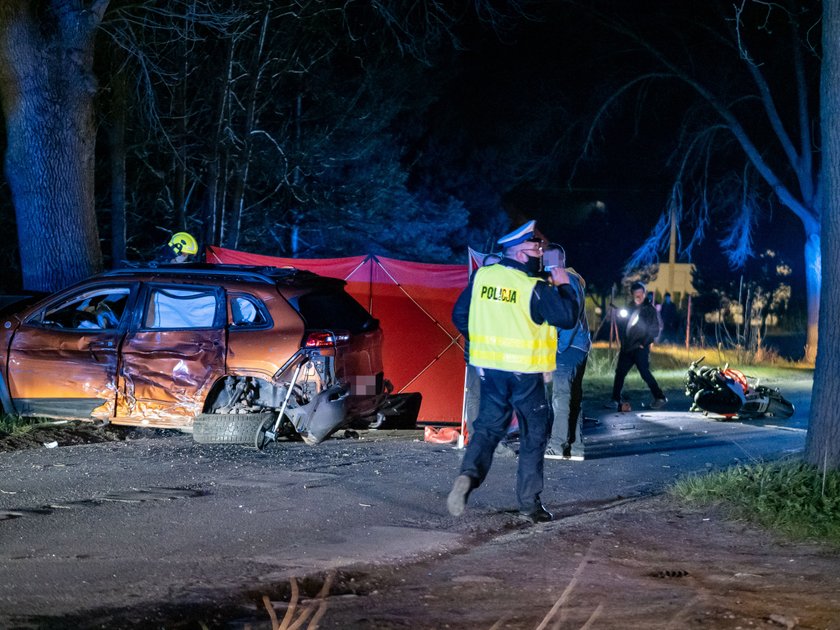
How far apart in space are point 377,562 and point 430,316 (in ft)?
20.5

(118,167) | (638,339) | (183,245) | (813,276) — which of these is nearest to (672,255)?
(813,276)

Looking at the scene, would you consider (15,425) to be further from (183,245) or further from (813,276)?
(813,276)

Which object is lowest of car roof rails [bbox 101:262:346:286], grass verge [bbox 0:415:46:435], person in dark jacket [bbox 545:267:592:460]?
grass verge [bbox 0:415:46:435]

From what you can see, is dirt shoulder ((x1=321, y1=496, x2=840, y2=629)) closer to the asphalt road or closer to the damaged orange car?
the asphalt road

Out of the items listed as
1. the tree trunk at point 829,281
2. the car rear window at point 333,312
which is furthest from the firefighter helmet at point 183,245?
the tree trunk at point 829,281

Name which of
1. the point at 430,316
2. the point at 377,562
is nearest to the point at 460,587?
the point at 377,562

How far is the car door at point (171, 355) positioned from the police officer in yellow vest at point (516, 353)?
11.4 feet

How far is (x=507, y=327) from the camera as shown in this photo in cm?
693

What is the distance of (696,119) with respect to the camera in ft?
93.7

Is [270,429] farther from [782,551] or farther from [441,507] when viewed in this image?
[782,551]

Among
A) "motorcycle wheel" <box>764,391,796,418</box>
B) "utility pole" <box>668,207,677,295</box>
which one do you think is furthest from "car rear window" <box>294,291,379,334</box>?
"utility pole" <box>668,207,677,295</box>

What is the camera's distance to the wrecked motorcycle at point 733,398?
13203mm

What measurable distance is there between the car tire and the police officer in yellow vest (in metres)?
3.09

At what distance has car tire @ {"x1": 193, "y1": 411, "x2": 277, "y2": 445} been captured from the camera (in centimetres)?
952
